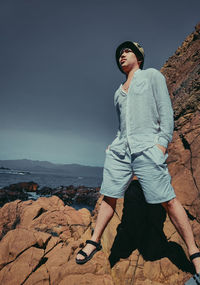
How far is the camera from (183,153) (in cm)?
323

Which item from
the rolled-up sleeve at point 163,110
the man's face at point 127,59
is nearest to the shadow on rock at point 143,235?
the rolled-up sleeve at point 163,110

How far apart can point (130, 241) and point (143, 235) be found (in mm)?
251

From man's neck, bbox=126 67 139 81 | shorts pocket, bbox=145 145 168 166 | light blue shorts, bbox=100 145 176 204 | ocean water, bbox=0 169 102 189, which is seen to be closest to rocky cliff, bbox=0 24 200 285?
light blue shorts, bbox=100 145 176 204

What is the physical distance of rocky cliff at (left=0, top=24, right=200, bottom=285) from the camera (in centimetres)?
220

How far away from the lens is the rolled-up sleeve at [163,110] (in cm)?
207

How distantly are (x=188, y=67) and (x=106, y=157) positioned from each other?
3924 mm

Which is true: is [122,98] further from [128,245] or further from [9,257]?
[9,257]

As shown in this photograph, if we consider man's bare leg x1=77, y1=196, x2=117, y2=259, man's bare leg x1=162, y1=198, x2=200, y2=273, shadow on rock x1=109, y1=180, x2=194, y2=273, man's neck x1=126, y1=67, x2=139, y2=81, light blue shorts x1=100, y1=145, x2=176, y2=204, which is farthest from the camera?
man's neck x1=126, y1=67, x2=139, y2=81

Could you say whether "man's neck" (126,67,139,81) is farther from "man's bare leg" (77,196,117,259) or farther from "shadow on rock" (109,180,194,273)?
"shadow on rock" (109,180,194,273)

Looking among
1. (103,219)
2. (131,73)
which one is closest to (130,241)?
(103,219)

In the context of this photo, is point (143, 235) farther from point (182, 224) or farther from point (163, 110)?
point (163, 110)

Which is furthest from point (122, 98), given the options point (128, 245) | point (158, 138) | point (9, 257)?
point (9, 257)

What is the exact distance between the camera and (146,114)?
224 cm

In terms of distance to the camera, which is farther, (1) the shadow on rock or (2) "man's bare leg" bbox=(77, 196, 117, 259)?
(1) the shadow on rock
